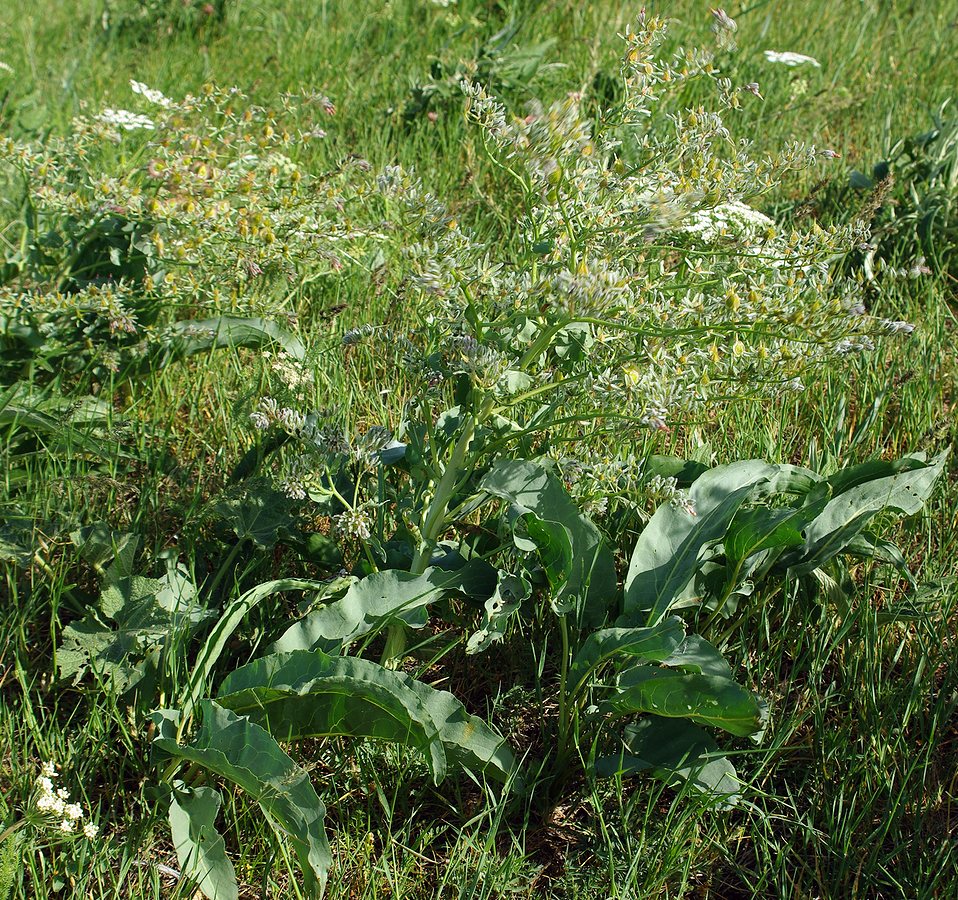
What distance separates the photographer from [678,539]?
2.00 meters

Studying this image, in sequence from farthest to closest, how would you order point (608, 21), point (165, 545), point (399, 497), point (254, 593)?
1. point (608, 21)
2. point (165, 545)
3. point (399, 497)
4. point (254, 593)

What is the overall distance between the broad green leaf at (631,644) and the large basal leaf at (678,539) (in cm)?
8

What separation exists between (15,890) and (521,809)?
2.81 feet

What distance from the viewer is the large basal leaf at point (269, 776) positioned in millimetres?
1593

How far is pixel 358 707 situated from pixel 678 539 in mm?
699

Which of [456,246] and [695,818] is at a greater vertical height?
[456,246]

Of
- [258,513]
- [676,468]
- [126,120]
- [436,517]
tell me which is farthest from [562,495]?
[126,120]

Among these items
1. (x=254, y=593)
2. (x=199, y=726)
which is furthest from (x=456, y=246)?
(x=199, y=726)

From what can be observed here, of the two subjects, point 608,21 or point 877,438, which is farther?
point 608,21

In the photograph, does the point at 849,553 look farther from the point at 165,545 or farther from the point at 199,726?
the point at 165,545

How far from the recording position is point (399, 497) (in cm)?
202

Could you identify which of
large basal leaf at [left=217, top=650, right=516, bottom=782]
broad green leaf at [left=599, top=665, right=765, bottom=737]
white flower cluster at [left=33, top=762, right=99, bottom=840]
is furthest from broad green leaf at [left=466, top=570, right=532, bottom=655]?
white flower cluster at [left=33, top=762, right=99, bottom=840]

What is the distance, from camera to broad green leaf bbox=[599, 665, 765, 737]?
1.70 meters

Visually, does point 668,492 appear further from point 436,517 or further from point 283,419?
point 283,419
